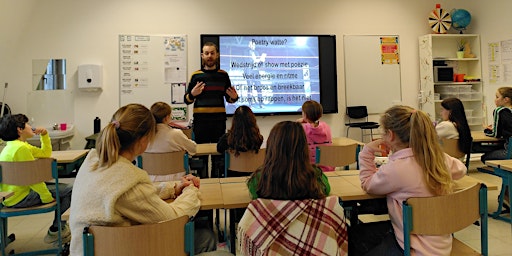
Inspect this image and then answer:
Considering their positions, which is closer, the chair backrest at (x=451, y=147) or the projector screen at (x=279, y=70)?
the chair backrest at (x=451, y=147)

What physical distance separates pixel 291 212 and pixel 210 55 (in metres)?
2.49

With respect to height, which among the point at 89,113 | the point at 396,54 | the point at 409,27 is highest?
the point at 409,27

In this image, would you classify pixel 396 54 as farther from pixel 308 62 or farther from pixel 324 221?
pixel 324 221

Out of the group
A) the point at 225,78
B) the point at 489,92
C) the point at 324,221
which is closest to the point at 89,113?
the point at 225,78

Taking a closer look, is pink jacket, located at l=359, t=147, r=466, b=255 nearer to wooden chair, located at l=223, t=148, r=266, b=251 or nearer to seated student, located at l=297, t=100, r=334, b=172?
wooden chair, located at l=223, t=148, r=266, b=251

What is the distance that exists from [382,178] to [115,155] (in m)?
1.12

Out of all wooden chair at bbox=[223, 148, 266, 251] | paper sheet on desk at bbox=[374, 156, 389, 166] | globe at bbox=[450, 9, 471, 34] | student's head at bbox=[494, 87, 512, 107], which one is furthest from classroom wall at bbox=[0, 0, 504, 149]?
paper sheet on desk at bbox=[374, 156, 389, 166]

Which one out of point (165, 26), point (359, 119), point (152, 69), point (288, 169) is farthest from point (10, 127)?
point (359, 119)

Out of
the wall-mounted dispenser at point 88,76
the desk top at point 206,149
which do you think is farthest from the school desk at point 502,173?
the wall-mounted dispenser at point 88,76

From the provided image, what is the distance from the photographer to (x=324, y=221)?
140 centimetres

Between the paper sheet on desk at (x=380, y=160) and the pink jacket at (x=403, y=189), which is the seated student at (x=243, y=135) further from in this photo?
the pink jacket at (x=403, y=189)

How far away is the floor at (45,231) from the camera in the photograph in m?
2.83

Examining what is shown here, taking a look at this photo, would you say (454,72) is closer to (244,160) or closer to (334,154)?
(334,154)

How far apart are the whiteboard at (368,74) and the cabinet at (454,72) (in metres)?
0.46
